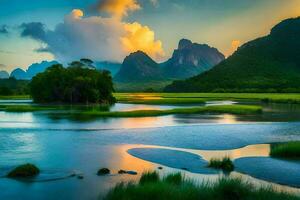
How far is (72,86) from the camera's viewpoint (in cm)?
11150

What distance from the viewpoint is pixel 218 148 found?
3005cm

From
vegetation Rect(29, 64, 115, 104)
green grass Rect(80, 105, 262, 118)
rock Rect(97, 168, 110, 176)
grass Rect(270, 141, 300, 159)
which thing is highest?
vegetation Rect(29, 64, 115, 104)

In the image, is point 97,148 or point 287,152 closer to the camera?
point 287,152

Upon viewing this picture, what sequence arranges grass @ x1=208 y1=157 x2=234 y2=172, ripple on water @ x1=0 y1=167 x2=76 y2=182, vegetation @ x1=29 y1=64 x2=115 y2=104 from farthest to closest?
vegetation @ x1=29 y1=64 x2=115 y2=104 < grass @ x1=208 y1=157 x2=234 y2=172 < ripple on water @ x1=0 y1=167 x2=76 y2=182

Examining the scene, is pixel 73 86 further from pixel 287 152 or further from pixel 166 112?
pixel 287 152

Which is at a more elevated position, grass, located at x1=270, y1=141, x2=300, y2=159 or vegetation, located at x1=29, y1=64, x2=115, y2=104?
vegetation, located at x1=29, y1=64, x2=115, y2=104

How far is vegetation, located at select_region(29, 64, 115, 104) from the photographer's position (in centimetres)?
11119

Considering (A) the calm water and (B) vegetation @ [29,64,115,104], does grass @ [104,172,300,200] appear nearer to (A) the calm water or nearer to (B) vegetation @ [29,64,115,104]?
(A) the calm water

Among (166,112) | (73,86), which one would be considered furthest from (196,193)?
(73,86)

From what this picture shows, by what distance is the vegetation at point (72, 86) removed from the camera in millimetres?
111188

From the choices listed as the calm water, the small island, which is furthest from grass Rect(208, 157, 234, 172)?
the small island

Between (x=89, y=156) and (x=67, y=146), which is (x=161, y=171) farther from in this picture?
(x=67, y=146)

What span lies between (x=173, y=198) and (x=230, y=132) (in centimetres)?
2742

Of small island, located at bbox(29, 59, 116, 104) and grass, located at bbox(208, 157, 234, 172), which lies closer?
grass, located at bbox(208, 157, 234, 172)
